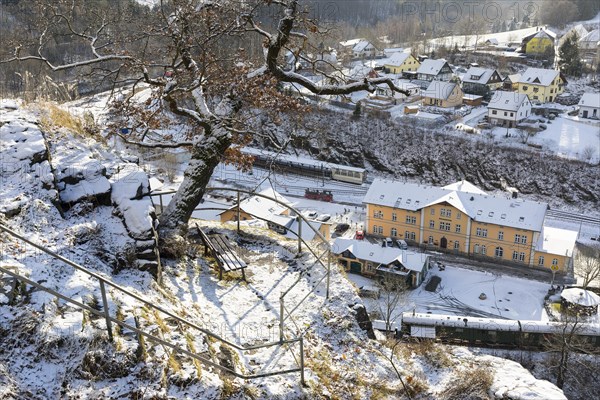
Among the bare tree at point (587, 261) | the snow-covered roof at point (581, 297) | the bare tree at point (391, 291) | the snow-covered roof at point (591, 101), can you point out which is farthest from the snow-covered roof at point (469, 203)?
the snow-covered roof at point (591, 101)

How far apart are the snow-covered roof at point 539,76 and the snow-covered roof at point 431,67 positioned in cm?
701

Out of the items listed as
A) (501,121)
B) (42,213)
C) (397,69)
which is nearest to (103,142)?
(42,213)

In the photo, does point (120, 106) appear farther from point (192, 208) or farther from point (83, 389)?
point (83, 389)

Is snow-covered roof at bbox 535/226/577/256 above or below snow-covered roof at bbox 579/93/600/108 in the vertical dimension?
below

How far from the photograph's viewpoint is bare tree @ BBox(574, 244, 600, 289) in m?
24.6

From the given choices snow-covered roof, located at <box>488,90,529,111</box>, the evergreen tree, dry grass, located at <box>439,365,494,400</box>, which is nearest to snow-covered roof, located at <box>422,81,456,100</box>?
snow-covered roof, located at <box>488,90,529,111</box>

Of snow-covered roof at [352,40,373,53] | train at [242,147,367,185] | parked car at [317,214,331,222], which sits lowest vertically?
parked car at [317,214,331,222]

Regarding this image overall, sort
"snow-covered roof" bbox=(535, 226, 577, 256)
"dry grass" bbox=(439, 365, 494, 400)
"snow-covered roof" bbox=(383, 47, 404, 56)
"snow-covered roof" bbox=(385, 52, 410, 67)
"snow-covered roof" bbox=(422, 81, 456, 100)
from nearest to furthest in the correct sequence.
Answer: "dry grass" bbox=(439, 365, 494, 400) → "snow-covered roof" bbox=(535, 226, 577, 256) → "snow-covered roof" bbox=(422, 81, 456, 100) → "snow-covered roof" bbox=(385, 52, 410, 67) → "snow-covered roof" bbox=(383, 47, 404, 56)

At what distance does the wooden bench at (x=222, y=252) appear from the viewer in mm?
6391

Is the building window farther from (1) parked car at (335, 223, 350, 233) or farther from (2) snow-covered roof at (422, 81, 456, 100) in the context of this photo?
(2) snow-covered roof at (422, 81, 456, 100)

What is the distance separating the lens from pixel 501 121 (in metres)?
42.7

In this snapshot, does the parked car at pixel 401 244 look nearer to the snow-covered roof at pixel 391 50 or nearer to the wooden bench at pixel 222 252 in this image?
the wooden bench at pixel 222 252

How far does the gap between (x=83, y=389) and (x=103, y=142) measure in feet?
14.3

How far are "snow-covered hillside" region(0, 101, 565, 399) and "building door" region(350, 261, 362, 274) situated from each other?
59.4ft
